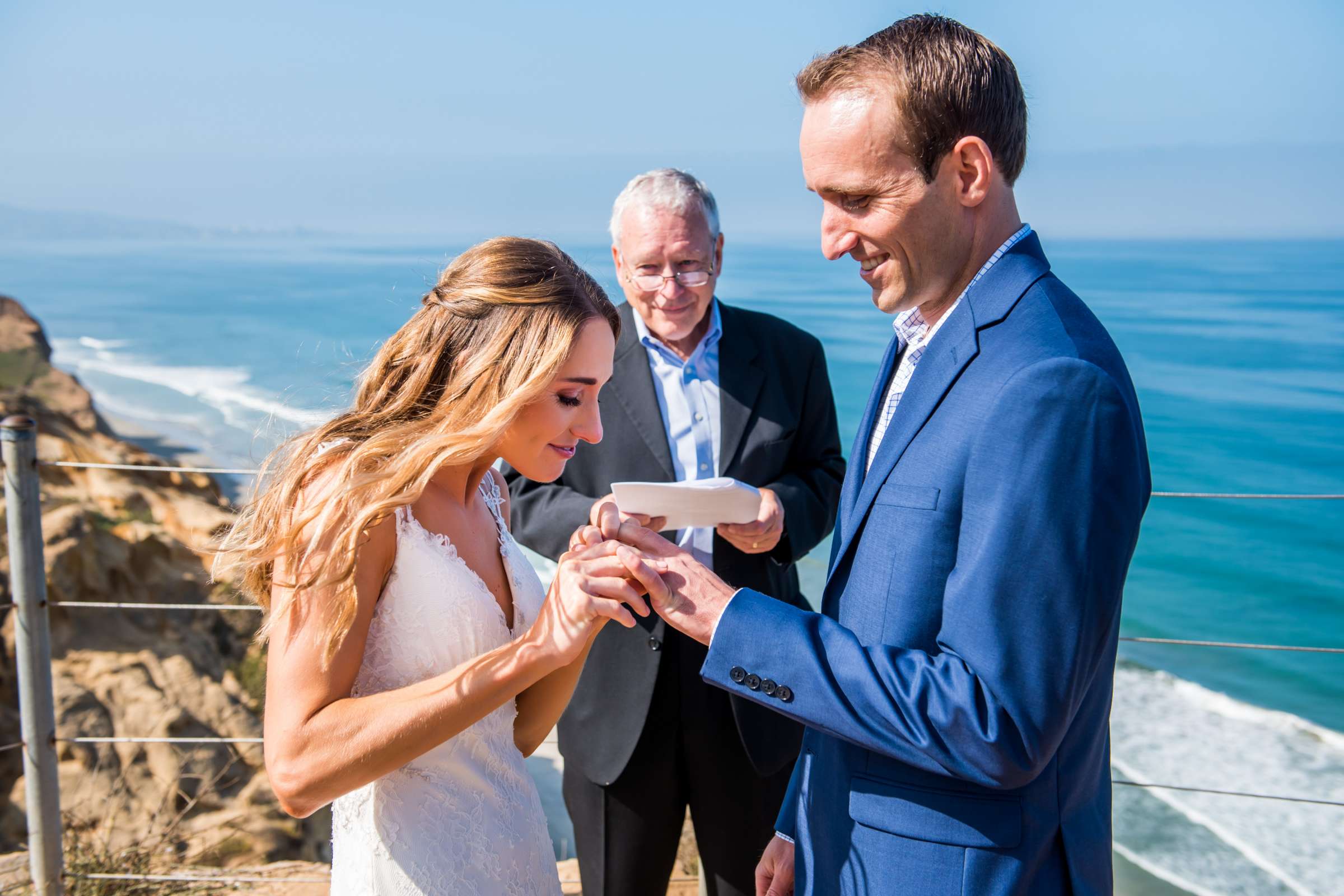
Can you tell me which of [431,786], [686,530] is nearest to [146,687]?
[686,530]

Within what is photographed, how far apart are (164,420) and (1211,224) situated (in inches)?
1776

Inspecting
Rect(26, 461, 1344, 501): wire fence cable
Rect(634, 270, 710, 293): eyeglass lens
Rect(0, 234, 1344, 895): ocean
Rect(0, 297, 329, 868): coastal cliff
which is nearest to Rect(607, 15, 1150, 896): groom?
Rect(26, 461, 1344, 501): wire fence cable

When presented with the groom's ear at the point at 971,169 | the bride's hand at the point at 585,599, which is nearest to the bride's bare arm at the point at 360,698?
the bride's hand at the point at 585,599

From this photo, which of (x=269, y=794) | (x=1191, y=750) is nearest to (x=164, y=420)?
(x=269, y=794)

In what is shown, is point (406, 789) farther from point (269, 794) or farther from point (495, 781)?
point (269, 794)

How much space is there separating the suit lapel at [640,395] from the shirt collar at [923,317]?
1078 millimetres

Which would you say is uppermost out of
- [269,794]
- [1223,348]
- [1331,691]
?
[1223,348]

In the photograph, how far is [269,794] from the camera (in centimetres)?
845

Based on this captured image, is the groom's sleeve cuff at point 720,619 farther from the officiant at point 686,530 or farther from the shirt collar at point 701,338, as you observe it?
the shirt collar at point 701,338

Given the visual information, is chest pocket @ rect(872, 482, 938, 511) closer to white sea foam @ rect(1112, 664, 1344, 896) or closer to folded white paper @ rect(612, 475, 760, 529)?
folded white paper @ rect(612, 475, 760, 529)

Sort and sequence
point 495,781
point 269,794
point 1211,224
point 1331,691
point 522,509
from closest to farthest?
1. point 495,781
2. point 522,509
3. point 269,794
4. point 1331,691
5. point 1211,224

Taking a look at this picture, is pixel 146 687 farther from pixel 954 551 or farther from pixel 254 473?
pixel 954 551

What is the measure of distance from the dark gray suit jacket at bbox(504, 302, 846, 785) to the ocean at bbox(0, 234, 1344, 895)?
0.59 meters

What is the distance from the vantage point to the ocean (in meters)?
10.2
